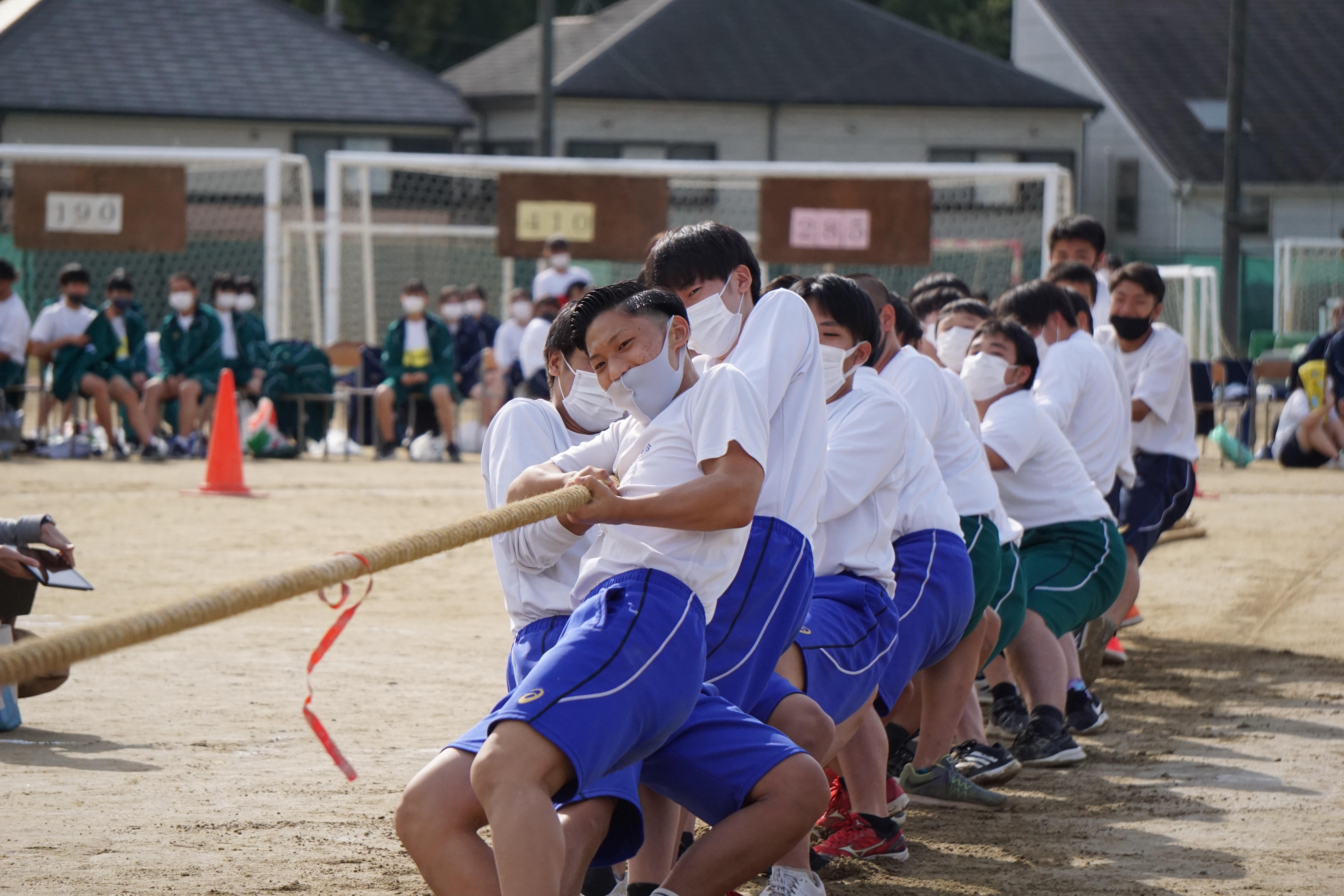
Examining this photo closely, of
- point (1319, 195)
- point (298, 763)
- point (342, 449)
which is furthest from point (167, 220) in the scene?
point (1319, 195)

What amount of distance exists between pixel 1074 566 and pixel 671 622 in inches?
120

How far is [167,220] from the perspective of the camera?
17.2m

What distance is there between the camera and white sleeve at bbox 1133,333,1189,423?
7387 millimetres

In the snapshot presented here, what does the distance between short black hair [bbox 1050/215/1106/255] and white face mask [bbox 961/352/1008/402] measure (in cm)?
243

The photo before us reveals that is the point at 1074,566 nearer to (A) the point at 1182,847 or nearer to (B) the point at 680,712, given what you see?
(A) the point at 1182,847

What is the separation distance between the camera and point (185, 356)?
51.5ft

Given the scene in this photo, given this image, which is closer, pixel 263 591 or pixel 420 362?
pixel 263 591

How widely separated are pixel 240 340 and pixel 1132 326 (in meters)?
10.7

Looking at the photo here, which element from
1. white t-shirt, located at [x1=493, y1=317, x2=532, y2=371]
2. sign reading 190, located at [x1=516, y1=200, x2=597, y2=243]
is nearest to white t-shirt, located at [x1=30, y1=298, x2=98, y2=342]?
white t-shirt, located at [x1=493, y1=317, x2=532, y2=371]

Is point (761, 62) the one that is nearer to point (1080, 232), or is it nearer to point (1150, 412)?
point (1080, 232)

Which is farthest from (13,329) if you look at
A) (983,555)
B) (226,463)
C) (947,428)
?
(983,555)

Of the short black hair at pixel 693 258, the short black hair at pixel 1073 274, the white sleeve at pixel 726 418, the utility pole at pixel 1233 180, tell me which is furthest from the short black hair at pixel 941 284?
the utility pole at pixel 1233 180

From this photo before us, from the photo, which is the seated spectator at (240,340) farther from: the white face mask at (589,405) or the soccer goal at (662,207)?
the white face mask at (589,405)

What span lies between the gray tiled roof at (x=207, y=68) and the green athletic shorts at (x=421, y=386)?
15.2 meters
